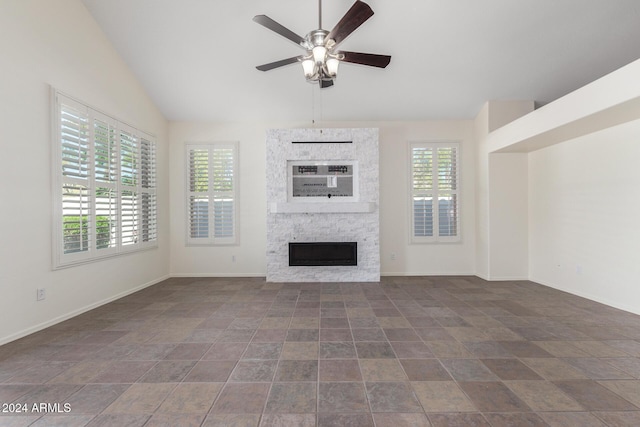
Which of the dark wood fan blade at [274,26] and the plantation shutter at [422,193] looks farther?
the plantation shutter at [422,193]

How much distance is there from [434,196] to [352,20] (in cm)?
400

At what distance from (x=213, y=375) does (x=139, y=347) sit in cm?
101

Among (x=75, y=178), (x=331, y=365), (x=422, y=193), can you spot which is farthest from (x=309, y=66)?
(x=422, y=193)

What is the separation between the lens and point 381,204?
5625 millimetres

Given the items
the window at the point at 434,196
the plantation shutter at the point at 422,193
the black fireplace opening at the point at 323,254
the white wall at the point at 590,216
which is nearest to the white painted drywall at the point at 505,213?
the white wall at the point at 590,216

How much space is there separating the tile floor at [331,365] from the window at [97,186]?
0.92 m

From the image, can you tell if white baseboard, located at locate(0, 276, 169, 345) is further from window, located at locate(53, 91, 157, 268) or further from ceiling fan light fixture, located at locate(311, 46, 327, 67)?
ceiling fan light fixture, located at locate(311, 46, 327, 67)

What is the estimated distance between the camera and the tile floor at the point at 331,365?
1788mm

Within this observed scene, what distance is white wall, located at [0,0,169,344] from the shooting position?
9.18ft

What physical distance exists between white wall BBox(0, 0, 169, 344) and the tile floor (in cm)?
32

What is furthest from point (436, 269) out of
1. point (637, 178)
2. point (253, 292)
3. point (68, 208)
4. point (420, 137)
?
point (68, 208)

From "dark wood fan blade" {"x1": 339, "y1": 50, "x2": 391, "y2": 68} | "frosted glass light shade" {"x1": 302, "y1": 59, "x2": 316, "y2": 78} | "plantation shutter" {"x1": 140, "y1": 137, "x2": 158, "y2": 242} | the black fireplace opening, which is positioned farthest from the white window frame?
"plantation shutter" {"x1": 140, "y1": 137, "x2": 158, "y2": 242}

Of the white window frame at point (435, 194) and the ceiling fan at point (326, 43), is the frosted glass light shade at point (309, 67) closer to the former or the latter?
the ceiling fan at point (326, 43)

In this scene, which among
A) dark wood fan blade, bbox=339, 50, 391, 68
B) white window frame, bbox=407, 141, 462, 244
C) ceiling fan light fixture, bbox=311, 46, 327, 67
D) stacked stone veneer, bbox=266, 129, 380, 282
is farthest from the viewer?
white window frame, bbox=407, 141, 462, 244
